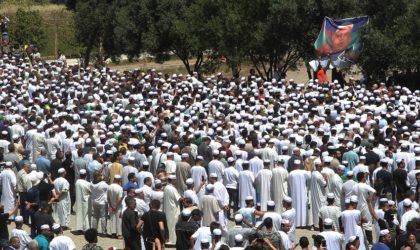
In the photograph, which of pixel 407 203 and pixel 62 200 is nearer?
pixel 407 203

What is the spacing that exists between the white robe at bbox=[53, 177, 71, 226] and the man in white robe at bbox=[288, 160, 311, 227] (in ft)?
15.1

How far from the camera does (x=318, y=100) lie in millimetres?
31391

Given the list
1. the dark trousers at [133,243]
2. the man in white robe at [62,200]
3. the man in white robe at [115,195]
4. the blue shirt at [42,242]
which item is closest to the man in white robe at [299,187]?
the man in white robe at [115,195]

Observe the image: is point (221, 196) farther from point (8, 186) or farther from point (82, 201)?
point (8, 186)

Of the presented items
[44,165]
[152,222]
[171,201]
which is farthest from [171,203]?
[44,165]

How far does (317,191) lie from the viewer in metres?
23.4

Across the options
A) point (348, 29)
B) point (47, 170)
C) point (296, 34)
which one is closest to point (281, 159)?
point (47, 170)

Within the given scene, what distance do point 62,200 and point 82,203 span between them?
0.42 metres

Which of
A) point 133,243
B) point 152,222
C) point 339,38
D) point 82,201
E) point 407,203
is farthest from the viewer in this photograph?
point 339,38

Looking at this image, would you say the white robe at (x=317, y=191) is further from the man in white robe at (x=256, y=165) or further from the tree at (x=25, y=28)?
the tree at (x=25, y=28)

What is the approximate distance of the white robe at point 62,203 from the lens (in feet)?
75.8

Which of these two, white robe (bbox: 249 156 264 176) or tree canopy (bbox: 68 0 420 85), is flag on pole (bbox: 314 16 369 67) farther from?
white robe (bbox: 249 156 264 176)

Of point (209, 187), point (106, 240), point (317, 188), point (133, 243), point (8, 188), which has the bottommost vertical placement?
point (106, 240)

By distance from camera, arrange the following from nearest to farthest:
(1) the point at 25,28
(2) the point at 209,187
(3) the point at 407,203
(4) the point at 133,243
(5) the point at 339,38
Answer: (3) the point at 407,203 < (4) the point at 133,243 < (2) the point at 209,187 < (5) the point at 339,38 < (1) the point at 25,28
